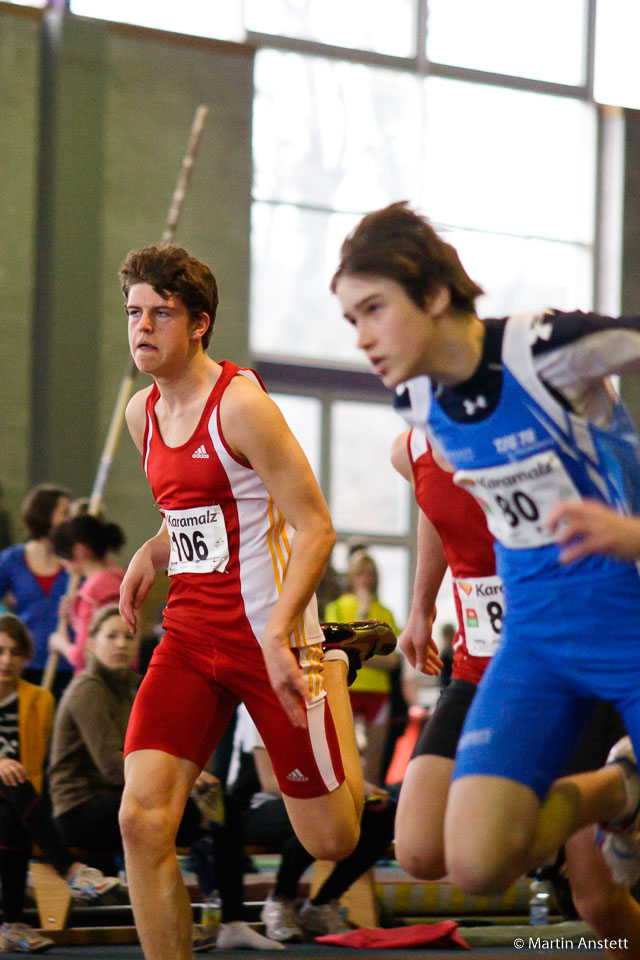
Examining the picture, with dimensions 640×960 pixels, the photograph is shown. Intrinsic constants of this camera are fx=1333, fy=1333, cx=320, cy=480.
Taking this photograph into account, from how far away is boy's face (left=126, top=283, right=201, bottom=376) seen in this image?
3221 mm

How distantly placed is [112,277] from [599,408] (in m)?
9.39

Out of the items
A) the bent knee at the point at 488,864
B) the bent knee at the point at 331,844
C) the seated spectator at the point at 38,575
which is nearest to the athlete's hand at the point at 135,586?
the bent knee at the point at 331,844

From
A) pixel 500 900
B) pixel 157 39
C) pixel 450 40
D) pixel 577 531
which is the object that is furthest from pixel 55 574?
pixel 450 40

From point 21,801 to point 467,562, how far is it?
1.93 m

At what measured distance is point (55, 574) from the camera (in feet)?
20.5

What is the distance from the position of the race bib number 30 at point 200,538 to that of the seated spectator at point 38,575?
3.04 meters

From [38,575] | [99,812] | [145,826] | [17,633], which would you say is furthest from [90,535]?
[145,826]

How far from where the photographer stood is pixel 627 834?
282cm

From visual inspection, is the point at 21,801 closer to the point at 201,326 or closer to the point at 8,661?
the point at 8,661

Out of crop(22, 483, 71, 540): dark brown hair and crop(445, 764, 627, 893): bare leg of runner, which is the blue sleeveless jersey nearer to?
crop(445, 764, 627, 893): bare leg of runner

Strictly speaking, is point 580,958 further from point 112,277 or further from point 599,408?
point 112,277

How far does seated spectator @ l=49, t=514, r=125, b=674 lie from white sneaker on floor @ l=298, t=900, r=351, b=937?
1.48m

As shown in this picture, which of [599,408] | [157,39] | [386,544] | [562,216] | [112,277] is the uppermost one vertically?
[157,39]

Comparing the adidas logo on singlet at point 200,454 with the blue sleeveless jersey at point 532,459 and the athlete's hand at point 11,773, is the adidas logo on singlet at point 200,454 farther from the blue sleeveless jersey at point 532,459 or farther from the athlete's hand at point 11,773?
the athlete's hand at point 11,773
